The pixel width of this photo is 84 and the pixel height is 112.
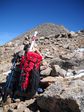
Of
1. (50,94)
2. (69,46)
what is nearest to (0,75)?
(69,46)

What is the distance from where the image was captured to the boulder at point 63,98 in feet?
25.8

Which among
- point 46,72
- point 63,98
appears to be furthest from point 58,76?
point 63,98

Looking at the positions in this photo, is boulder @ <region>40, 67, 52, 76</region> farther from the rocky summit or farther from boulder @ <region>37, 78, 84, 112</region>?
boulder @ <region>37, 78, 84, 112</region>

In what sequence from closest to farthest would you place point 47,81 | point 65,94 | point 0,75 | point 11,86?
point 65,94 < point 47,81 < point 11,86 < point 0,75

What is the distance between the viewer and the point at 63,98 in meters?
8.23

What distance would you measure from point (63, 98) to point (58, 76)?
12.5 feet

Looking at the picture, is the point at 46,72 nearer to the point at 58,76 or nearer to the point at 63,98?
the point at 58,76

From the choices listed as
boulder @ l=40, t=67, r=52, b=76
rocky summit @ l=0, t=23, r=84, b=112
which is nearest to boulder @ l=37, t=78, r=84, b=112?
rocky summit @ l=0, t=23, r=84, b=112

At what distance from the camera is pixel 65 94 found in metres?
8.30

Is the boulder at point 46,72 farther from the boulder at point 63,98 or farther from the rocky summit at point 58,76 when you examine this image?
the boulder at point 63,98

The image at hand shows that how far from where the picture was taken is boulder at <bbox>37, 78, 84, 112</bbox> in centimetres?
787

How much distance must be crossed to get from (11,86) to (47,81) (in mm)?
1823

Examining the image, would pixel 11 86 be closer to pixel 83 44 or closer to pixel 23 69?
pixel 23 69

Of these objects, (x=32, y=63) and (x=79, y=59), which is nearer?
(x=32, y=63)
